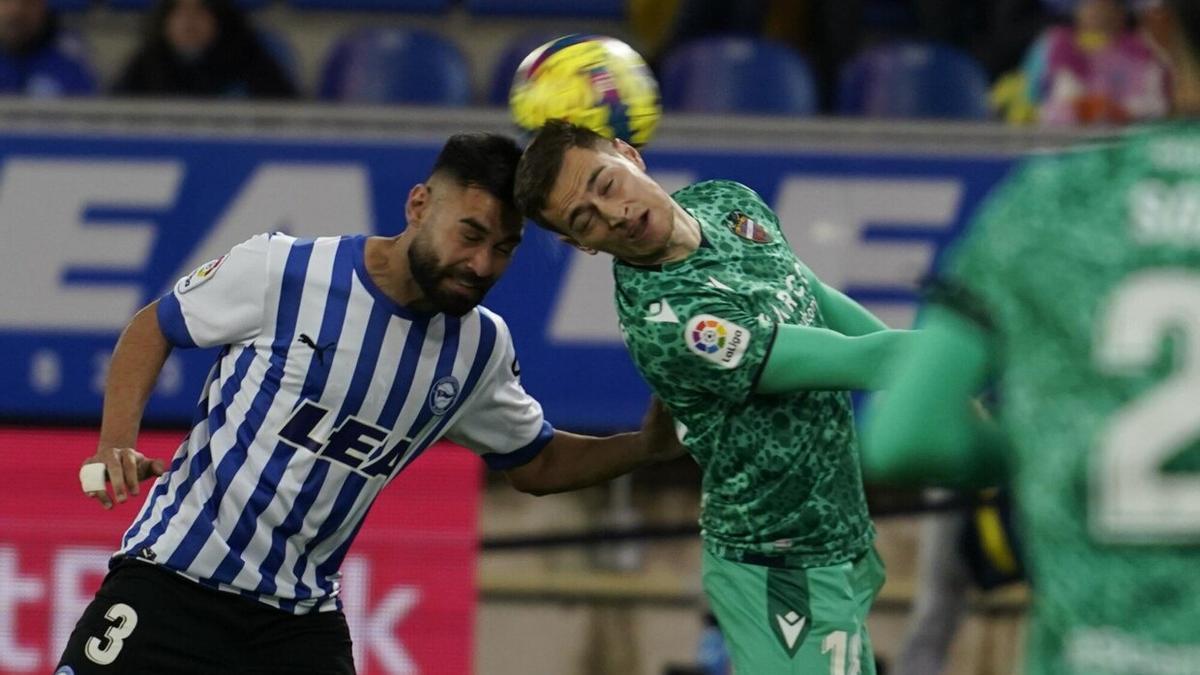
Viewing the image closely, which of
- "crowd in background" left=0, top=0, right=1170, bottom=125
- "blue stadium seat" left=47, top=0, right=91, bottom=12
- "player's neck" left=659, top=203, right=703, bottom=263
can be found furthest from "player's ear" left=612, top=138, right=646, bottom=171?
"blue stadium seat" left=47, top=0, right=91, bottom=12

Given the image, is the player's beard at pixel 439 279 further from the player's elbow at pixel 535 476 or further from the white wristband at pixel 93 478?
the white wristband at pixel 93 478

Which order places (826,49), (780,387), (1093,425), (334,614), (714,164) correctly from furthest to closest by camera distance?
(826,49), (714,164), (334,614), (780,387), (1093,425)

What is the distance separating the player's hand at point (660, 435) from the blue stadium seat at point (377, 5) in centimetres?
500

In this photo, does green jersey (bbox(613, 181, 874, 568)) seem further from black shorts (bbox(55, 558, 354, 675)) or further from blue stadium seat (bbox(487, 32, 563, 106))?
blue stadium seat (bbox(487, 32, 563, 106))

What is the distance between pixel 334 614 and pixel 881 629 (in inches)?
139

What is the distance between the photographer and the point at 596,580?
6.90m

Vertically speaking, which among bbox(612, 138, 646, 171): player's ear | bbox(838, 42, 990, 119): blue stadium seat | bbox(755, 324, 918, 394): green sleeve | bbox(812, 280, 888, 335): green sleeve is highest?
bbox(838, 42, 990, 119): blue stadium seat

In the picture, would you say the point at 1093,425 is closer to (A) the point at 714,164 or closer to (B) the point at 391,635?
(B) the point at 391,635

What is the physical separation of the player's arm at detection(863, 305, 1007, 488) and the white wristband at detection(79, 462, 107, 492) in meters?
1.94

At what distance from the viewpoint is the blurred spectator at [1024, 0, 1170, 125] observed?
716cm

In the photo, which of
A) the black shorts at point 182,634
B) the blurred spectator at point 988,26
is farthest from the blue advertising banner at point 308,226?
the black shorts at point 182,634

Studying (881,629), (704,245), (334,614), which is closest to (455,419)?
(334,614)

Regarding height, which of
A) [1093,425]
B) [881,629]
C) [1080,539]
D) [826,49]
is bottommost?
[881,629]

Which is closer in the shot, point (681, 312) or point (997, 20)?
point (681, 312)
